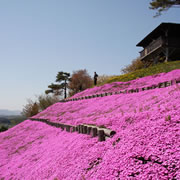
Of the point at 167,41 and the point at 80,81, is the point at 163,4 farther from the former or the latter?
the point at 80,81

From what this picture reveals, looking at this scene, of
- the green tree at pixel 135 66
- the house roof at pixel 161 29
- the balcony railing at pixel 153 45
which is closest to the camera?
the house roof at pixel 161 29

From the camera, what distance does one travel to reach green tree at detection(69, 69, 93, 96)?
50.1 m

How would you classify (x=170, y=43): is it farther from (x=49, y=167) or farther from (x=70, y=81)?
(x=70, y=81)

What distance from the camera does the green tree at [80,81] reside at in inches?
1971

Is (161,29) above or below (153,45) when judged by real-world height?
above

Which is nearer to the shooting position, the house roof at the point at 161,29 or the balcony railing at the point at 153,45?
the house roof at the point at 161,29

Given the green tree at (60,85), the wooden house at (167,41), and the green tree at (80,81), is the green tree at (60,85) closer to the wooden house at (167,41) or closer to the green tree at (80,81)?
the green tree at (80,81)

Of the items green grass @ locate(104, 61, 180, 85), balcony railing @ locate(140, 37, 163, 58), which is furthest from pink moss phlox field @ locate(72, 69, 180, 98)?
balcony railing @ locate(140, 37, 163, 58)

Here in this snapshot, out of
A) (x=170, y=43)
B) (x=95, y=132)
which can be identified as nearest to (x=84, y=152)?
(x=95, y=132)

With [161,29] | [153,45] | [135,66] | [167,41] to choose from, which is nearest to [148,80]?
[167,41]

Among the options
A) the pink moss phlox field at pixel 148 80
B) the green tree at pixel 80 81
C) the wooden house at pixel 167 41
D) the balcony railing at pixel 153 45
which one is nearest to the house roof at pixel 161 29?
the wooden house at pixel 167 41

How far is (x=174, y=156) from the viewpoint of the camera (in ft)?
9.27

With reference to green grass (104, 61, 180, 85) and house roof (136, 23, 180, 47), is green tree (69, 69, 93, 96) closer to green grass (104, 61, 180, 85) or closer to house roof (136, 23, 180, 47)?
house roof (136, 23, 180, 47)

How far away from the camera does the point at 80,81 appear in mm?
50250
